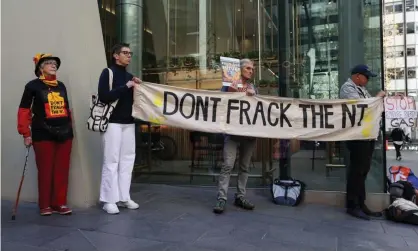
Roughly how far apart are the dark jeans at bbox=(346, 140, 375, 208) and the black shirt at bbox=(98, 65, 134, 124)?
2.99 metres

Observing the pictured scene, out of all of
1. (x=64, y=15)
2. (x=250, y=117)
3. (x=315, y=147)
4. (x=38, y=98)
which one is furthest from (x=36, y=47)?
(x=315, y=147)

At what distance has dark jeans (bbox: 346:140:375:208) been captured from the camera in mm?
4812

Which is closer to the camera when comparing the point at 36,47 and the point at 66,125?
the point at 66,125

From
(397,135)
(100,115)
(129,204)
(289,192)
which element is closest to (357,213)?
(289,192)

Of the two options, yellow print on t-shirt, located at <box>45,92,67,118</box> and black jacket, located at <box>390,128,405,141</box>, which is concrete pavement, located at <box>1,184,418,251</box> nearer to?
yellow print on t-shirt, located at <box>45,92,67,118</box>

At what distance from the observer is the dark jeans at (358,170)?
189 inches

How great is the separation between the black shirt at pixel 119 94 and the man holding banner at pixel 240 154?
4.28ft

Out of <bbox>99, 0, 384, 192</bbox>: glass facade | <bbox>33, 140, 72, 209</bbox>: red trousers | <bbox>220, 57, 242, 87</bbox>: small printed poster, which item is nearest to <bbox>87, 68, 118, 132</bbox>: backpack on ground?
<bbox>33, 140, 72, 209</bbox>: red trousers

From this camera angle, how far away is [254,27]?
8180mm

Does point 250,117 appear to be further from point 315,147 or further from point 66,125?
point 66,125

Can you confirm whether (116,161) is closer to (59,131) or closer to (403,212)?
(59,131)

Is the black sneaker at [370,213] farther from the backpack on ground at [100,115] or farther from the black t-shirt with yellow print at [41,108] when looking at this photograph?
the black t-shirt with yellow print at [41,108]

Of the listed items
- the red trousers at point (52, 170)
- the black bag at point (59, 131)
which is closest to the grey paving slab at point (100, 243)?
the red trousers at point (52, 170)

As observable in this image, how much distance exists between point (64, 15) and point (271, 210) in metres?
3.83
